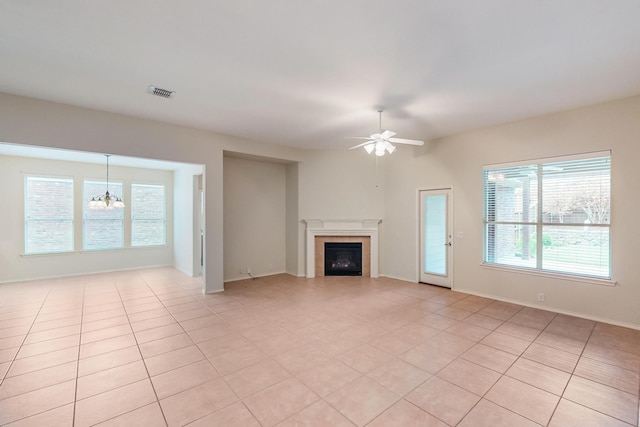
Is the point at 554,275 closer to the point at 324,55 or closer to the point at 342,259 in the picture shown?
the point at 342,259

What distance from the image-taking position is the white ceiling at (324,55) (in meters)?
2.10

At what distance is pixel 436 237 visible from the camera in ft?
19.1

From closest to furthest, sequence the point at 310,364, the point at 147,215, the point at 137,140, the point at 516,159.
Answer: the point at 310,364 → the point at 137,140 → the point at 516,159 → the point at 147,215

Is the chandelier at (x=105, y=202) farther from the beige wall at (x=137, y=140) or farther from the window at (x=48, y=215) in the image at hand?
the beige wall at (x=137, y=140)

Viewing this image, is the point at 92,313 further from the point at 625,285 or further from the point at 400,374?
the point at 625,285

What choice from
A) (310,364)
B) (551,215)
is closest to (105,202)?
(310,364)

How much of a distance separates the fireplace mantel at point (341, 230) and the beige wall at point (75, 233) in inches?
172

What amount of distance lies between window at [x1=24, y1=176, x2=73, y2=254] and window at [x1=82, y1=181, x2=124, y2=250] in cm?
30

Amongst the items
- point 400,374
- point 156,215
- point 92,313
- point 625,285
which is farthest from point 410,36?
point 156,215

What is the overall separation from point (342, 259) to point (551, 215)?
4.07 meters

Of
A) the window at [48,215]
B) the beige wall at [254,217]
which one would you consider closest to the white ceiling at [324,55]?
the beige wall at [254,217]

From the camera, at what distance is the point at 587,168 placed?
4.02 metres

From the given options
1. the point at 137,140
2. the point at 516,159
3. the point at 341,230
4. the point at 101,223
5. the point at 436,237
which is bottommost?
the point at 436,237

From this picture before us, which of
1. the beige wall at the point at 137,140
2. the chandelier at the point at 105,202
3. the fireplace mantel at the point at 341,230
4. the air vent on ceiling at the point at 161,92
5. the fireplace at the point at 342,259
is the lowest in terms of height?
the fireplace at the point at 342,259
